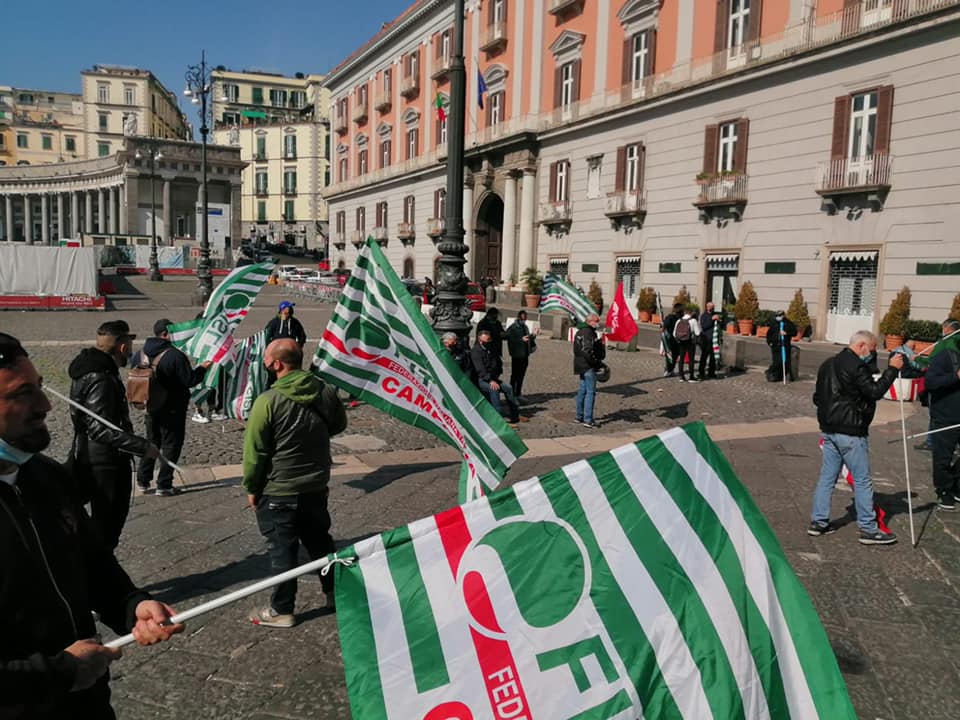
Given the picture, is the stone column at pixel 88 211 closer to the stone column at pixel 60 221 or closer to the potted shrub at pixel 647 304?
the stone column at pixel 60 221

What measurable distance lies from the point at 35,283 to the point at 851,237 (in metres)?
27.4

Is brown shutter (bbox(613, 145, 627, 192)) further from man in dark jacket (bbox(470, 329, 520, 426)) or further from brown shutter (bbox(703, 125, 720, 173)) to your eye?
man in dark jacket (bbox(470, 329, 520, 426))

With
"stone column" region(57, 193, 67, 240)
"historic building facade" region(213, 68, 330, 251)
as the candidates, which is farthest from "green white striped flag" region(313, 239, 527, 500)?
"stone column" region(57, 193, 67, 240)

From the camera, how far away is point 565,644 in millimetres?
2197

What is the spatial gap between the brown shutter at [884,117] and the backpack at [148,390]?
62.0 feet

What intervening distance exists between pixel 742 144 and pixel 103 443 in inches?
878

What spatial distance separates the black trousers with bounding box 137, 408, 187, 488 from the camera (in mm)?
6793

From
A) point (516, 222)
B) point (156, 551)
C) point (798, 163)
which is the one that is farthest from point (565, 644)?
point (516, 222)

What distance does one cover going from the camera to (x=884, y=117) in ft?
62.4

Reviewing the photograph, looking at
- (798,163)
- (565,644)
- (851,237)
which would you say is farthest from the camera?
(798,163)

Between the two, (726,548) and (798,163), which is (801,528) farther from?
(798,163)

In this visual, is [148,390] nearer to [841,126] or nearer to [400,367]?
[400,367]

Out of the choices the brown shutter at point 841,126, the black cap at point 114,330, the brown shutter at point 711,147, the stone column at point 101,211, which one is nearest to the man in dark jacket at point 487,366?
the black cap at point 114,330

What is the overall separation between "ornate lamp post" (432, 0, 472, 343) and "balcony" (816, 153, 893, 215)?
1370cm
